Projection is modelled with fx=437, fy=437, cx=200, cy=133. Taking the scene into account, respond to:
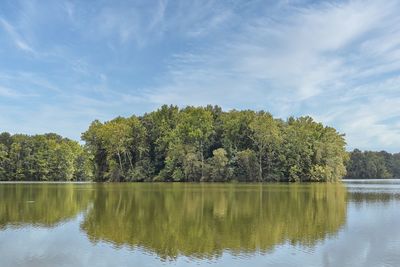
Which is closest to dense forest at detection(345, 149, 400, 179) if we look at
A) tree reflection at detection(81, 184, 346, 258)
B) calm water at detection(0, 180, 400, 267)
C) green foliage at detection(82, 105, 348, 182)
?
green foliage at detection(82, 105, 348, 182)

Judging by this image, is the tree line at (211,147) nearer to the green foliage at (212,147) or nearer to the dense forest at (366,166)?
the green foliage at (212,147)

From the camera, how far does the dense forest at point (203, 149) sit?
77.2 metres

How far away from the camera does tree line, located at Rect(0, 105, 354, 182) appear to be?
7719 cm

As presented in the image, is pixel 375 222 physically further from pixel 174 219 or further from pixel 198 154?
pixel 198 154

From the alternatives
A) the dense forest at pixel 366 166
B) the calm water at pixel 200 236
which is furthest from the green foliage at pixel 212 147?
the dense forest at pixel 366 166

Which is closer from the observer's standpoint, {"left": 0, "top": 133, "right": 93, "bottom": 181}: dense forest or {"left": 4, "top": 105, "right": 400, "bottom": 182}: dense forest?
{"left": 4, "top": 105, "right": 400, "bottom": 182}: dense forest

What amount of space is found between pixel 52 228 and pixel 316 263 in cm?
1215

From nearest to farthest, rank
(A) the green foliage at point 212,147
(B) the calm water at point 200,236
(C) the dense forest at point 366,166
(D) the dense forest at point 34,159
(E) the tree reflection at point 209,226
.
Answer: (B) the calm water at point 200,236 → (E) the tree reflection at point 209,226 → (A) the green foliage at point 212,147 → (D) the dense forest at point 34,159 → (C) the dense forest at point 366,166

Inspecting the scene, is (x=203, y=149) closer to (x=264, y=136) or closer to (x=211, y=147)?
(x=211, y=147)

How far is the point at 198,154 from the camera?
80.0 metres

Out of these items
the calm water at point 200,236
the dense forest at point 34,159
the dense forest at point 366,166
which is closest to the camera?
the calm water at point 200,236

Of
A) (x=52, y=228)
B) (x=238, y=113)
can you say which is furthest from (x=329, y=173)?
(x=52, y=228)

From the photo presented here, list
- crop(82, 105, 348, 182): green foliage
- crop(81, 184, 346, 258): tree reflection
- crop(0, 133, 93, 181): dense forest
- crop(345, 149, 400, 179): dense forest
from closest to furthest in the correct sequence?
crop(81, 184, 346, 258): tree reflection
crop(82, 105, 348, 182): green foliage
crop(0, 133, 93, 181): dense forest
crop(345, 149, 400, 179): dense forest

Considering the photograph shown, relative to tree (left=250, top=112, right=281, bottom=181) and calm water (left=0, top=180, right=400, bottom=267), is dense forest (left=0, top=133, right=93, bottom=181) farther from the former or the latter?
calm water (left=0, top=180, right=400, bottom=267)
